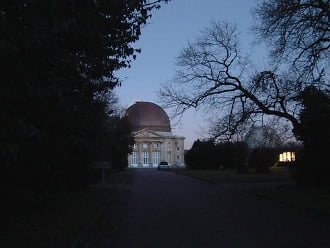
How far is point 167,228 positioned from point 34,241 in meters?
3.94

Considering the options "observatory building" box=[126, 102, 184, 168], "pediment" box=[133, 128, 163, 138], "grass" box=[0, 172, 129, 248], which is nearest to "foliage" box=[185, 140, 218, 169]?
"observatory building" box=[126, 102, 184, 168]

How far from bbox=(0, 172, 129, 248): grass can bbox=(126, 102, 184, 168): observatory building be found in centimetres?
12154

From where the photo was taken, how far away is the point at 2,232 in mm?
12539

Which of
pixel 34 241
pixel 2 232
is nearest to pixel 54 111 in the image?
pixel 34 241

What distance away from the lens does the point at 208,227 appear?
13992mm

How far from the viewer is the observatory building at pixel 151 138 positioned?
143750mm

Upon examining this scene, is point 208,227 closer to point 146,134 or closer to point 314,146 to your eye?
point 314,146

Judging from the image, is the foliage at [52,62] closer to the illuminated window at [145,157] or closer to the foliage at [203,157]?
the foliage at [203,157]

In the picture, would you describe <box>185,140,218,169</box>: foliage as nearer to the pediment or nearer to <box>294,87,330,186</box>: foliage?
<box>294,87,330,186</box>: foliage

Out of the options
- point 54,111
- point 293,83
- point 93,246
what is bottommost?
point 93,246

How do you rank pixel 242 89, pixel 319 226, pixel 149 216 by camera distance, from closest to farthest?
pixel 319 226
pixel 149 216
pixel 242 89

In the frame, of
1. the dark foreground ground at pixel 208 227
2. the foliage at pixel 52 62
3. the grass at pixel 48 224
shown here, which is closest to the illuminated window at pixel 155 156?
the dark foreground ground at pixel 208 227

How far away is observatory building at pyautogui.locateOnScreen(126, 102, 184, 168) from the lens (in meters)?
144

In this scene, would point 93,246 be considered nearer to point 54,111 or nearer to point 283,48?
point 54,111
